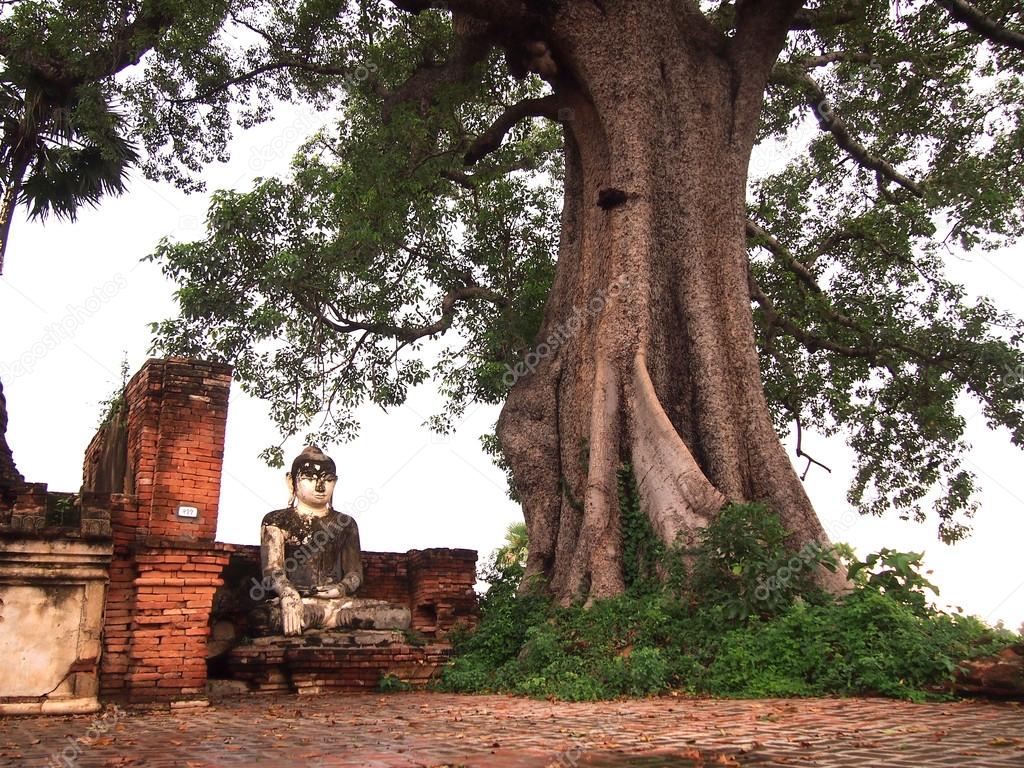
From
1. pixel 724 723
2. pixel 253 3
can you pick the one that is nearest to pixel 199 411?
pixel 724 723

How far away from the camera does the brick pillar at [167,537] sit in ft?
23.6

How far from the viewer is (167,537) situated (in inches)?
289

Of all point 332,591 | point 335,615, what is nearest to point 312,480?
point 332,591

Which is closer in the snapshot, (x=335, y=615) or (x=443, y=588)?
(x=335, y=615)

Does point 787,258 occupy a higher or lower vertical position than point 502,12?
lower

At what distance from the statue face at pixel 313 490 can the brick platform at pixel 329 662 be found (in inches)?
62.7

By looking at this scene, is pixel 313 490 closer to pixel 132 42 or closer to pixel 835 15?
pixel 132 42

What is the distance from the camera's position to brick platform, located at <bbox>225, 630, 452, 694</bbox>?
852 centimetres

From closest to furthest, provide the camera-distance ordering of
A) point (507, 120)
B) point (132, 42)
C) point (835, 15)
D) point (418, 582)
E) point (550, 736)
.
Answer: point (550, 736), point (835, 15), point (418, 582), point (507, 120), point (132, 42)

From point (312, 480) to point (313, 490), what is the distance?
11 centimetres

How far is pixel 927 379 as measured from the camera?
42.7ft

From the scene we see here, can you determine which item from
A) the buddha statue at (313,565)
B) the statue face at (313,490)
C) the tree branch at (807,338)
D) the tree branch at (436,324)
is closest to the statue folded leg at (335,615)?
the buddha statue at (313,565)

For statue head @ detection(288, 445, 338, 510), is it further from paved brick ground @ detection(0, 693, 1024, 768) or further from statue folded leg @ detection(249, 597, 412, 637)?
paved brick ground @ detection(0, 693, 1024, 768)

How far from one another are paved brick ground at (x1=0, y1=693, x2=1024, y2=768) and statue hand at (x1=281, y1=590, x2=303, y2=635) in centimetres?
213
